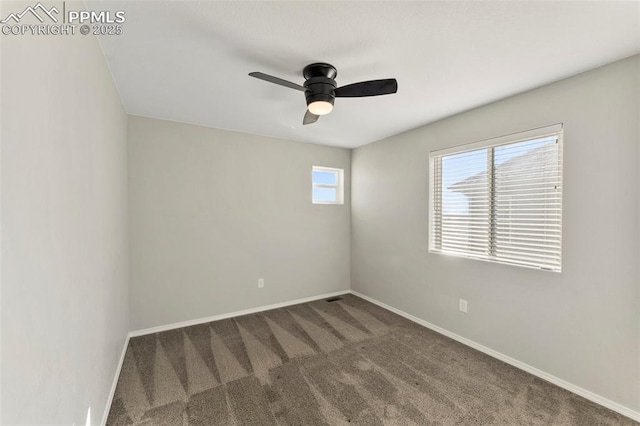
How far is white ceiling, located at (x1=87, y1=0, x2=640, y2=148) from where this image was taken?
1446mm

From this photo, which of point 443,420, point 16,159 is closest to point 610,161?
point 443,420

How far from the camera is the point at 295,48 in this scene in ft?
5.82

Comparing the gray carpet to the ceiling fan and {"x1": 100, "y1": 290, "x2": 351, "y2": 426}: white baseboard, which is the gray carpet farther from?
the ceiling fan

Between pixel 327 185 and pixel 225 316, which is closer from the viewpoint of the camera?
pixel 225 316

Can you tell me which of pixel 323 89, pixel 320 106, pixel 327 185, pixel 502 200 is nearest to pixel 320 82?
pixel 323 89

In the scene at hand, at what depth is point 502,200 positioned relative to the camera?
257 centimetres

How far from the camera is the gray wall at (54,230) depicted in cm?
75

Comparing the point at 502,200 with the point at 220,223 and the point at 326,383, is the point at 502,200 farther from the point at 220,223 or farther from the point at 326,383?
the point at 220,223

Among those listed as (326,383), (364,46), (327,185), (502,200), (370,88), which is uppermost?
(364,46)

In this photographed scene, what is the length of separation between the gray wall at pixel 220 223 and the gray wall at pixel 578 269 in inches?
75.4

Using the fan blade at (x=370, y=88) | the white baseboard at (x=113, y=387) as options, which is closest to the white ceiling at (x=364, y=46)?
the fan blade at (x=370, y=88)

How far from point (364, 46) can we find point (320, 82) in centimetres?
Answer: 39

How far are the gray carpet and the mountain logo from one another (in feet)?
7.45

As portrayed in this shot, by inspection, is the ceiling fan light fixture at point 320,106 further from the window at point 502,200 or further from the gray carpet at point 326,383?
the gray carpet at point 326,383
